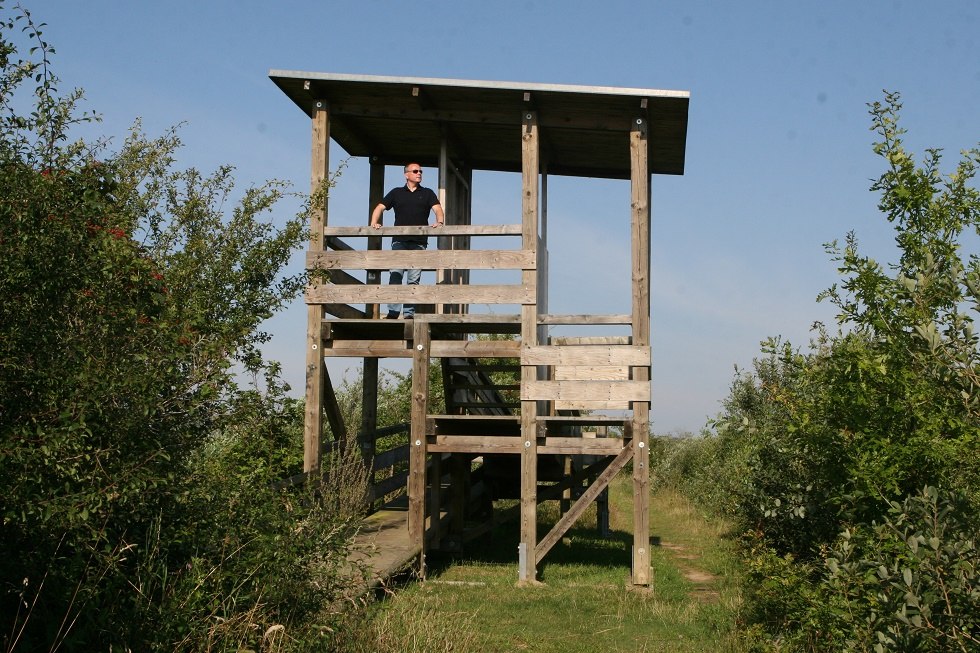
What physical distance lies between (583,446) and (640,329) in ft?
5.59

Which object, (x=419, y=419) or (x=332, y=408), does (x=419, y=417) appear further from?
(x=332, y=408)

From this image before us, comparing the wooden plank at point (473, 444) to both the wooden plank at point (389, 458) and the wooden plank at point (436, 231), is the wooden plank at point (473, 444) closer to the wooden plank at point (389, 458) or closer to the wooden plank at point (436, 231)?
the wooden plank at point (389, 458)

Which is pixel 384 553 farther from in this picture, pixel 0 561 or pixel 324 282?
pixel 0 561

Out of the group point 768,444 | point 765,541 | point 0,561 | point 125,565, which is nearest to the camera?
point 0,561

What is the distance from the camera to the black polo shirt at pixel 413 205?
1480 centimetres

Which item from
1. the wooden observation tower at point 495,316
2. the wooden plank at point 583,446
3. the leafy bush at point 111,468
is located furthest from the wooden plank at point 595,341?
the leafy bush at point 111,468

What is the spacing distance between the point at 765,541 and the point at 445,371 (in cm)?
547

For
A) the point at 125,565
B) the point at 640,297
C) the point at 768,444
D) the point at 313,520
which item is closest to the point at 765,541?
the point at 768,444

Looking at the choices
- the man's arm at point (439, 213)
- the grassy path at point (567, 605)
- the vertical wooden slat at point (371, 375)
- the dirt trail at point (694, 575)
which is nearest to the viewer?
the grassy path at point (567, 605)

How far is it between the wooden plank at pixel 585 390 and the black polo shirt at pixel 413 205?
9.14ft

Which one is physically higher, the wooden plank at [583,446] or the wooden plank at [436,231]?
the wooden plank at [436,231]

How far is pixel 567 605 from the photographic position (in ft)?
40.1

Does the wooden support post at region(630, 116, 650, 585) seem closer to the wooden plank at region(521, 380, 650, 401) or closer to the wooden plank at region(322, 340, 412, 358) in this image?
the wooden plank at region(521, 380, 650, 401)

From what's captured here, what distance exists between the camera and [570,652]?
9.97 metres
